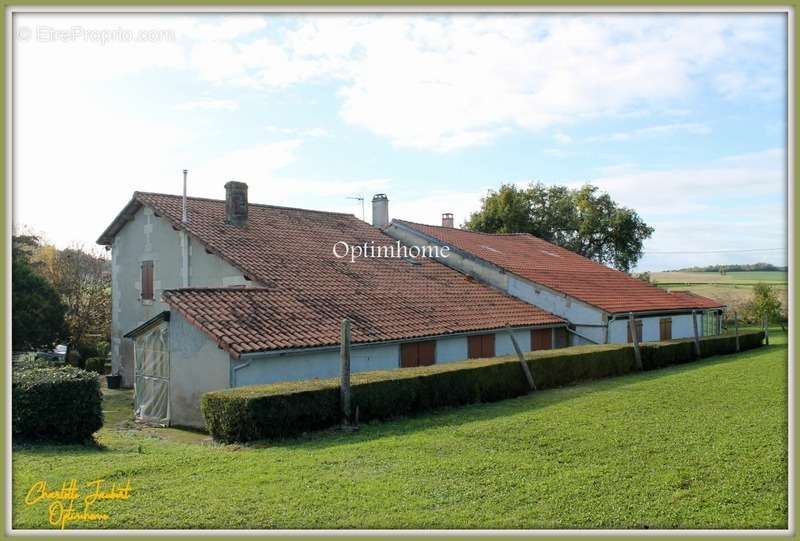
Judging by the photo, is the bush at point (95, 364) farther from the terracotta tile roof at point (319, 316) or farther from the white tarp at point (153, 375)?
the terracotta tile roof at point (319, 316)

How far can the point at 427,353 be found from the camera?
770 inches

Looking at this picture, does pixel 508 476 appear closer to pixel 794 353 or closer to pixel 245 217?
pixel 794 353

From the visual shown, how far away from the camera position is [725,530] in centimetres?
656

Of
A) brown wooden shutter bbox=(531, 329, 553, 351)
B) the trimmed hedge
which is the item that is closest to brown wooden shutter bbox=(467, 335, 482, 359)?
the trimmed hedge

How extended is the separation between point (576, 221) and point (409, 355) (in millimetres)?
34876

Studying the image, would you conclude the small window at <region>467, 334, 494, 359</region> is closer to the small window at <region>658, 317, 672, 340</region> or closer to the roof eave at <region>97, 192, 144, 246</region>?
the small window at <region>658, 317, 672, 340</region>

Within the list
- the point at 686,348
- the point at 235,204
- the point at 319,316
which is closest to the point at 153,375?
the point at 319,316

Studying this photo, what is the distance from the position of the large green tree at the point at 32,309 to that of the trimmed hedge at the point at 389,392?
16.6 m

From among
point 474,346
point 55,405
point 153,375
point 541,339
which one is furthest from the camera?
point 541,339

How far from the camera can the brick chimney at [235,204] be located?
23.6m

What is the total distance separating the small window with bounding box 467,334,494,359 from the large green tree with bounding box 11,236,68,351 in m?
16.1

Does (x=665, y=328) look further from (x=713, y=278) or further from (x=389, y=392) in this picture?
(x=389, y=392)

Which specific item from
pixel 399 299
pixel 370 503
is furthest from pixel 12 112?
pixel 399 299

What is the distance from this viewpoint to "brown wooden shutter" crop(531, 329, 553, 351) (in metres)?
24.0
